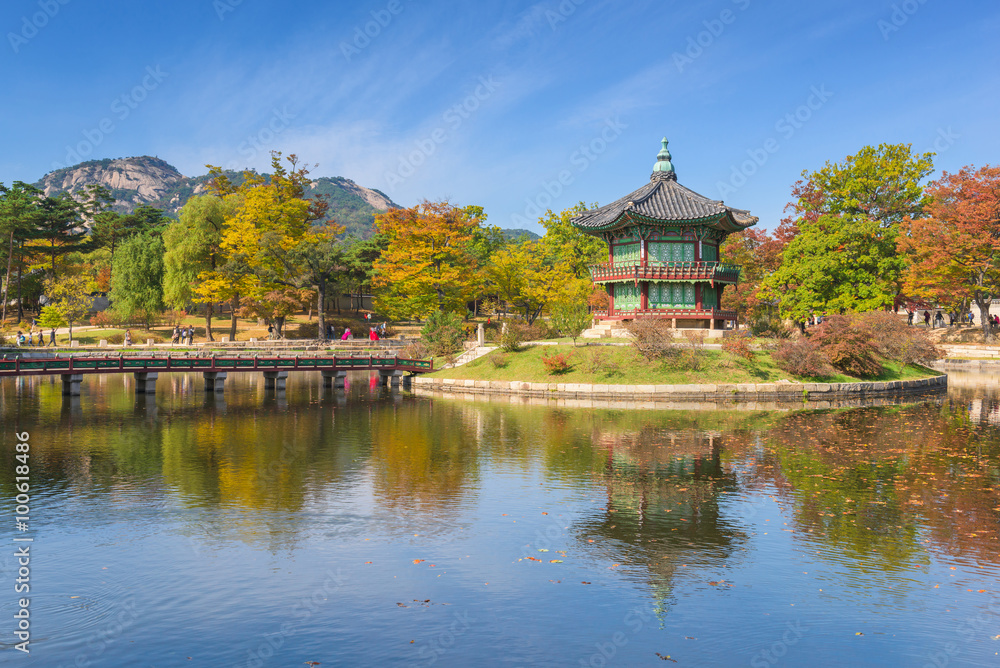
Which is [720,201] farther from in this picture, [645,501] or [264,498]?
[264,498]

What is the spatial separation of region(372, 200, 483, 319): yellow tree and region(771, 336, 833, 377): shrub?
31.9m

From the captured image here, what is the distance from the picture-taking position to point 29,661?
31.5ft

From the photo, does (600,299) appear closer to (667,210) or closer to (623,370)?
(667,210)

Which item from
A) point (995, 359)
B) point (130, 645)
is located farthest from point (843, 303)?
point (130, 645)

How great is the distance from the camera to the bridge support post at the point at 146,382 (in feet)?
135

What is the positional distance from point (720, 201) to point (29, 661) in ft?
189

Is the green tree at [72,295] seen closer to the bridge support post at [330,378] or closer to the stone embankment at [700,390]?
the bridge support post at [330,378]

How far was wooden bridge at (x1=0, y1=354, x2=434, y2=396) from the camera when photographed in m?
38.1

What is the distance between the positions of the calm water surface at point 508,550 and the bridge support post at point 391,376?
21.5 meters

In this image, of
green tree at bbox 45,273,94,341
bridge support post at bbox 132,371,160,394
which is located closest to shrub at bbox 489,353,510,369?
bridge support post at bbox 132,371,160,394

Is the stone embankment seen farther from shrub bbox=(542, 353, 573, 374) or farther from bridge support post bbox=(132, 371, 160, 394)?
bridge support post bbox=(132, 371, 160, 394)

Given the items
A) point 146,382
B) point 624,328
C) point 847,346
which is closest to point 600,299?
point 624,328

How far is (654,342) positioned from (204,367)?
27.4 metres

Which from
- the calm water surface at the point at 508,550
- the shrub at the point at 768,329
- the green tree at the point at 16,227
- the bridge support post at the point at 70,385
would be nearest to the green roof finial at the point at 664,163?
the shrub at the point at 768,329
